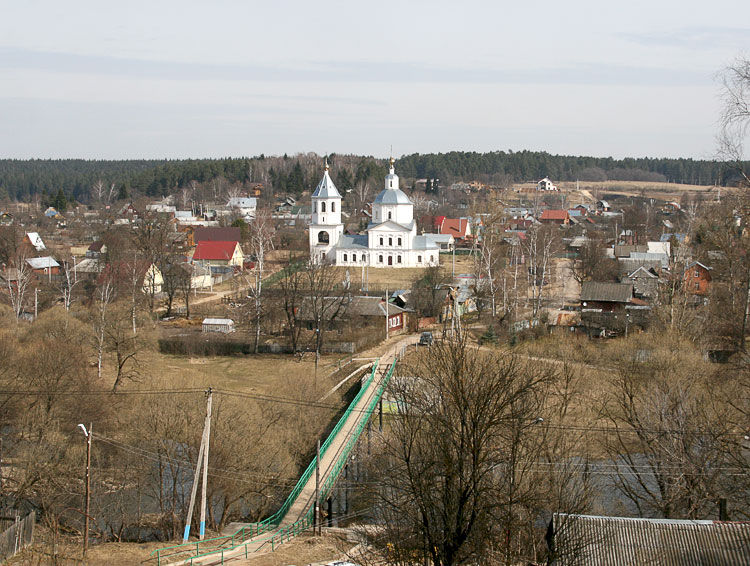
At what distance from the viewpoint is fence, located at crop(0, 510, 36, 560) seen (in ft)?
43.6

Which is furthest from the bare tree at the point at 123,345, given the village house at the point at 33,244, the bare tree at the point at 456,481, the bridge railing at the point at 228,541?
the village house at the point at 33,244

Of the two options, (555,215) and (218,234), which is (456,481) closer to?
(218,234)

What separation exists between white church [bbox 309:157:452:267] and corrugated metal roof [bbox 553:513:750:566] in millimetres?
34745

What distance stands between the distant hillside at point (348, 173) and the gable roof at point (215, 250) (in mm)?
42670

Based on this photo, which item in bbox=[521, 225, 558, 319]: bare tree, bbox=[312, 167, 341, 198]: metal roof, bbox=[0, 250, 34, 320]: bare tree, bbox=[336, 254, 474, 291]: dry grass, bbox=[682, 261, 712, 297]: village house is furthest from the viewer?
bbox=[312, 167, 341, 198]: metal roof

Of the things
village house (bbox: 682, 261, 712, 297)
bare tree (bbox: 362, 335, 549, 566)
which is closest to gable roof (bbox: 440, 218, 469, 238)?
village house (bbox: 682, 261, 712, 297)

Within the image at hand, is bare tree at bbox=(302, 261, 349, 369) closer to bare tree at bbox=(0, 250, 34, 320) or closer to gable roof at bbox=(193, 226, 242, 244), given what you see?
bare tree at bbox=(0, 250, 34, 320)

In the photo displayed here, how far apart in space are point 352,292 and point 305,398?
1371 cm

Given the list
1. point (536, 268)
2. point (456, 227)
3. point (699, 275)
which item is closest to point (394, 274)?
point (536, 268)

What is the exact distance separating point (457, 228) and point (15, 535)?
1903 inches

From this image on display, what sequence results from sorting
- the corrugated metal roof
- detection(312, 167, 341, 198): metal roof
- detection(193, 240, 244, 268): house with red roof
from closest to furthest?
the corrugated metal roof → detection(193, 240, 244, 268): house with red roof → detection(312, 167, 341, 198): metal roof

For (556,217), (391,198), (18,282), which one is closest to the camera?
(18,282)

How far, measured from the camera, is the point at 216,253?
46969 millimetres

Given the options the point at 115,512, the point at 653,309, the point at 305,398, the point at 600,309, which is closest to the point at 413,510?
the point at 115,512
